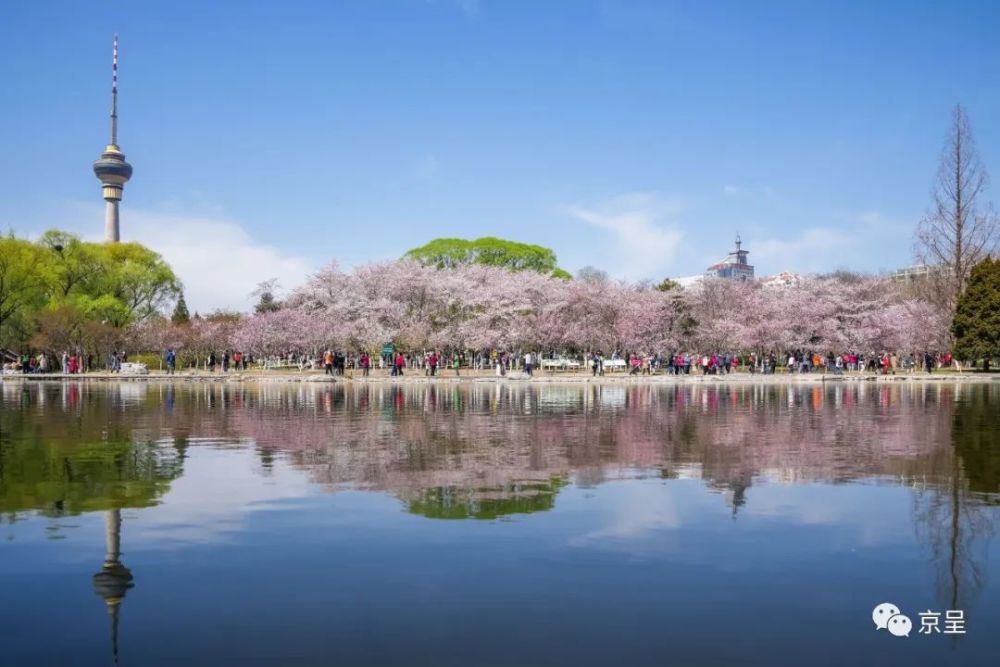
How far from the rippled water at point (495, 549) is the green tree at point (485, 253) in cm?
8341

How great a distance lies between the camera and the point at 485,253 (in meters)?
103

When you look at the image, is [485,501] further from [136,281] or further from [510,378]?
[136,281]

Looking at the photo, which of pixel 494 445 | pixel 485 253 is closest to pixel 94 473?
pixel 494 445

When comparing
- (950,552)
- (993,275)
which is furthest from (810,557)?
(993,275)

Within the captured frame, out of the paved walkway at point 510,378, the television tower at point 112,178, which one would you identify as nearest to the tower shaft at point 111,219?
the television tower at point 112,178

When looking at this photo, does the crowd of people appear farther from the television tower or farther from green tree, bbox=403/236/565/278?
the television tower

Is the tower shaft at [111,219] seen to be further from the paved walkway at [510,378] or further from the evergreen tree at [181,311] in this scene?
the paved walkway at [510,378]

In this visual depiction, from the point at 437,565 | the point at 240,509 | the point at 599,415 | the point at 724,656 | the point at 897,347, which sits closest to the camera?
the point at 724,656

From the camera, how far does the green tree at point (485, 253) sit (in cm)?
10231

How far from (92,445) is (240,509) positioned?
8.21 metres

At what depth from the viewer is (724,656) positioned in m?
6.02

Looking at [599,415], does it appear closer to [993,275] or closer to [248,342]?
[993,275]

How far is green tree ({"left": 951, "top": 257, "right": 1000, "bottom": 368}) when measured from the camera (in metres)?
60.6

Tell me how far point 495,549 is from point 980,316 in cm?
6205
